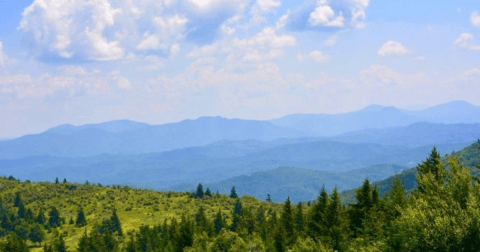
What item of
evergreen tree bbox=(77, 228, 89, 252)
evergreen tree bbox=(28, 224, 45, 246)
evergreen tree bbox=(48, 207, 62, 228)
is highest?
evergreen tree bbox=(48, 207, 62, 228)

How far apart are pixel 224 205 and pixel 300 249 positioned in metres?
89.7

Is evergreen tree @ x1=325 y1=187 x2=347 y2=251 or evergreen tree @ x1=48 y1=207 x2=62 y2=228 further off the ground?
evergreen tree @ x1=48 y1=207 x2=62 y2=228

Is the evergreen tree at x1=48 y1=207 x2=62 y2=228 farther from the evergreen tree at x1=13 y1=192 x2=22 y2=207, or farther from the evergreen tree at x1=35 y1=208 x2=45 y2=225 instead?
the evergreen tree at x1=13 y1=192 x2=22 y2=207

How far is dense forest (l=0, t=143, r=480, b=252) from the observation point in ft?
98.2

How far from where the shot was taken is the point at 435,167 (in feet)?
167

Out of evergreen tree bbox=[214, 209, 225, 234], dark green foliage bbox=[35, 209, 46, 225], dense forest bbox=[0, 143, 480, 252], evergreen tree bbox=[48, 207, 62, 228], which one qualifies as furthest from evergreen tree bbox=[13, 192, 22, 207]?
evergreen tree bbox=[214, 209, 225, 234]

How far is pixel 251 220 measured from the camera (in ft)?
271

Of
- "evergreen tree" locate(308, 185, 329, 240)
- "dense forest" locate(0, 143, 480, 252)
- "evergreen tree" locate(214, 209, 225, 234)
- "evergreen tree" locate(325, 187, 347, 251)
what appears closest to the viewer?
"dense forest" locate(0, 143, 480, 252)

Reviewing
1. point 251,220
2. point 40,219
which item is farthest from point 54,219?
point 251,220

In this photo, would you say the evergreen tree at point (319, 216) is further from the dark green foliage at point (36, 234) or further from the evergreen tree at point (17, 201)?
the evergreen tree at point (17, 201)

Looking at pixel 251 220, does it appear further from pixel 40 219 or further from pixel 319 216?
pixel 40 219

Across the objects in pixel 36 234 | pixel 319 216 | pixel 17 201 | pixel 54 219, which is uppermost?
pixel 17 201

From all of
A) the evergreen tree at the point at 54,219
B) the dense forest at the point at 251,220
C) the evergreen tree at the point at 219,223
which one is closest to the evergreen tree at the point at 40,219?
the dense forest at the point at 251,220

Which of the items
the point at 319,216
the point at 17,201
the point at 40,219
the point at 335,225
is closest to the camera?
the point at 335,225
